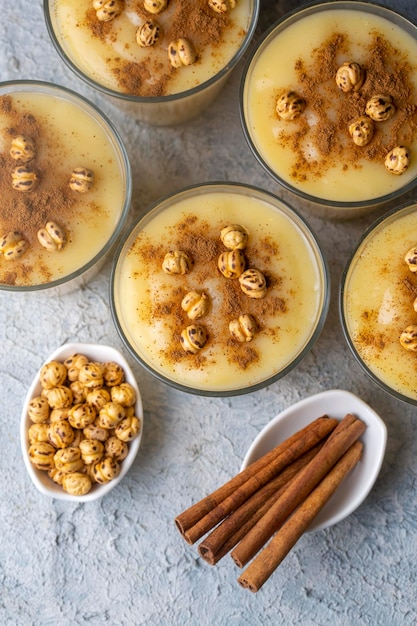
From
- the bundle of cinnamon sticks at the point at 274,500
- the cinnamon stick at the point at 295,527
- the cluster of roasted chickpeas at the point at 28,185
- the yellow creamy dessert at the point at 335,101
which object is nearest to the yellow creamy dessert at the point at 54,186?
the cluster of roasted chickpeas at the point at 28,185

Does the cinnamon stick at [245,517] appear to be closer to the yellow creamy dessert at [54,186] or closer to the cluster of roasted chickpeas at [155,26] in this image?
the yellow creamy dessert at [54,186]

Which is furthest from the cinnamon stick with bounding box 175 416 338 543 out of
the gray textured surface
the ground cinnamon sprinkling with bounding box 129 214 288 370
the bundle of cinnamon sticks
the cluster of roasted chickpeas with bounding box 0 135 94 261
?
the cluster of roasted chickpeas with bounding box 0 135 94 261

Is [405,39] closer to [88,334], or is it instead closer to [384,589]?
[88,334]

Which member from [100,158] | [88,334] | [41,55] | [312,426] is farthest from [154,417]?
[41,55]

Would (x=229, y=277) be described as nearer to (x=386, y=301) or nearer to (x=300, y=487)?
(x=386, y=301)

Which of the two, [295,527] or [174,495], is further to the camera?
[174,495]

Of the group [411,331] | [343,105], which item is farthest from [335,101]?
[411,331]
